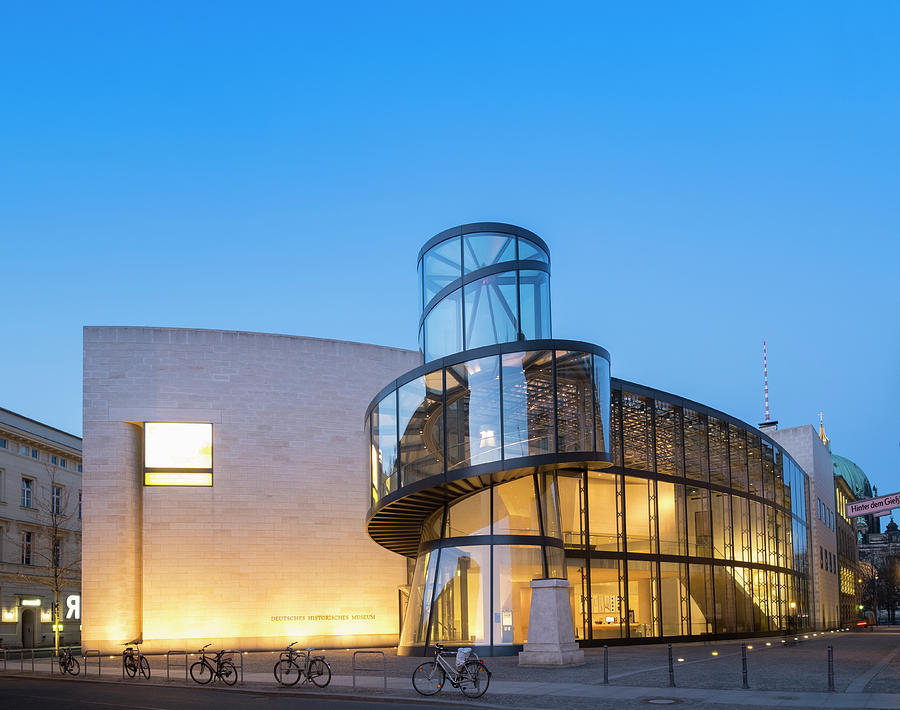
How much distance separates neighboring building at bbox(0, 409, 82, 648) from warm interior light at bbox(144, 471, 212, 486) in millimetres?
26444

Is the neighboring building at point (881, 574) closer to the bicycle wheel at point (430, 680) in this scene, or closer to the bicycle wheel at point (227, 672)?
the bicycle wheel at point (227, 672)

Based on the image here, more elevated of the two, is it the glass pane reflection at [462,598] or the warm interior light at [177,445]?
the warm interior light at [177,445]

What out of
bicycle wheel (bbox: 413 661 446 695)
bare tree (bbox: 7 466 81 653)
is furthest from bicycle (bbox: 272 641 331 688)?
bare tree (bbox: 7 466 81 653)

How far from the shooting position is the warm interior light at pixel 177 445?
39.0 m

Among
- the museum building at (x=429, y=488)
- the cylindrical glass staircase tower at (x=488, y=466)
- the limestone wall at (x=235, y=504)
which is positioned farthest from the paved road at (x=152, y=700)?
the limestone wall at (x=235, y=504)

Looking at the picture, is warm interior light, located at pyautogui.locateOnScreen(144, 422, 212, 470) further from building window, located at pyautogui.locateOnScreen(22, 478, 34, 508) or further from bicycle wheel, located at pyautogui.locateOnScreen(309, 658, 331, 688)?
building window, located at pyautogui.locateOnScreen(22, 478, 34, 508)

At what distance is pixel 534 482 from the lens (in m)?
28.1

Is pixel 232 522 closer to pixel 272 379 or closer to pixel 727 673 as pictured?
pixel 272 379

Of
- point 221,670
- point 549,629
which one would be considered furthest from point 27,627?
point 549,629

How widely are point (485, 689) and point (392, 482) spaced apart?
503 inches

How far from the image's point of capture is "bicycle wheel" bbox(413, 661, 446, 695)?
59.2 feet

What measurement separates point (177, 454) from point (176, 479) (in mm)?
1066

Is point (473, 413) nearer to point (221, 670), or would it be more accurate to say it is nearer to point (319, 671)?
point (319, 671)

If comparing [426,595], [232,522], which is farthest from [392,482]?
[232,522]
